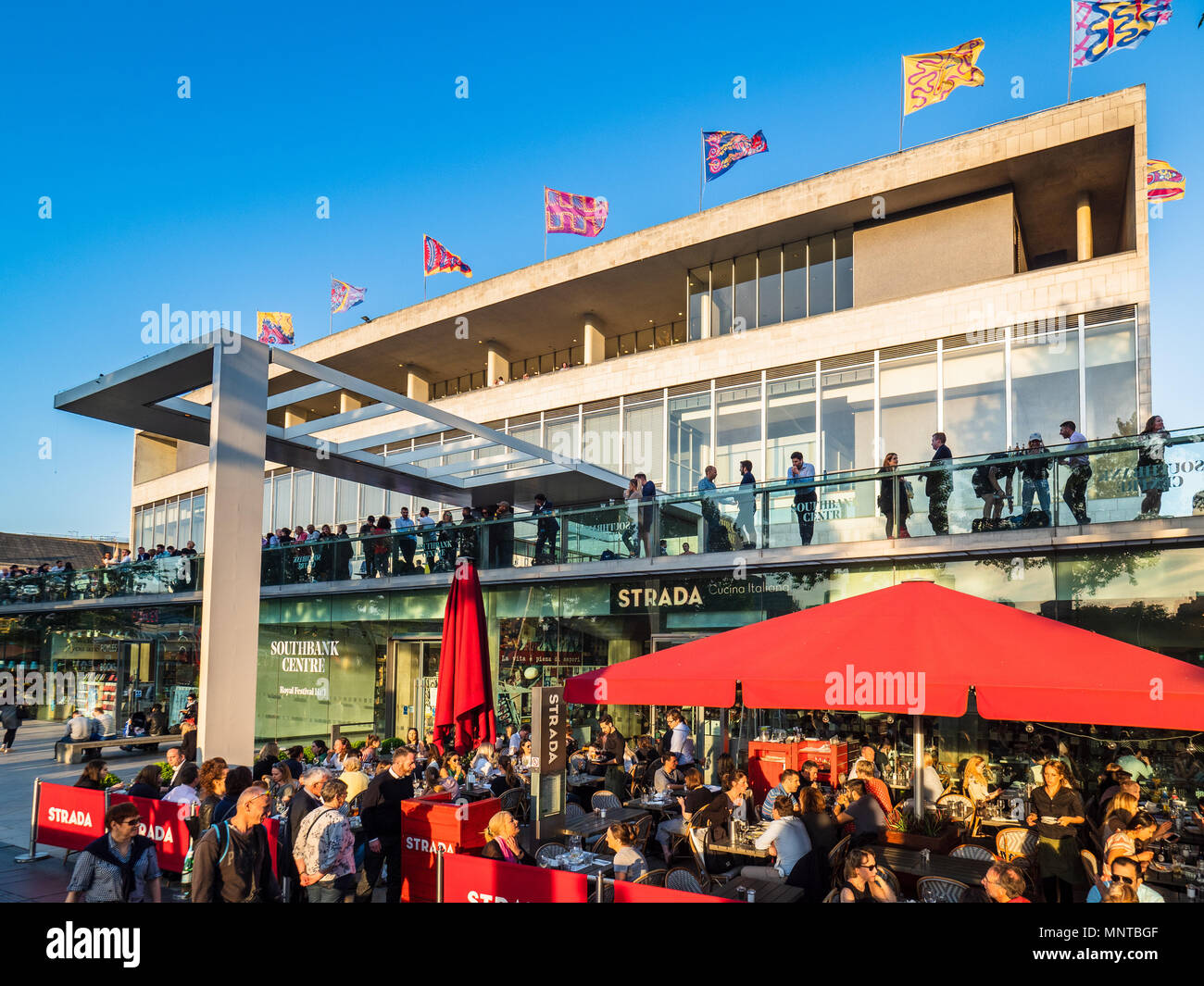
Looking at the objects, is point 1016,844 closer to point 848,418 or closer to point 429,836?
point 429,836

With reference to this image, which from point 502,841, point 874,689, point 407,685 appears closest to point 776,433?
point 407,685

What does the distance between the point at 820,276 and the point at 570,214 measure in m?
9.18

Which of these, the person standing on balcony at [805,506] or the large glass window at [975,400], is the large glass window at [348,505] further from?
the large glass window at [975,400]

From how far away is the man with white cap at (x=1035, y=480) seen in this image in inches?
514

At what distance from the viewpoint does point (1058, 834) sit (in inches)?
312

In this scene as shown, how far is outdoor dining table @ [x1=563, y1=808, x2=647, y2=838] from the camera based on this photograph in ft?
33.2

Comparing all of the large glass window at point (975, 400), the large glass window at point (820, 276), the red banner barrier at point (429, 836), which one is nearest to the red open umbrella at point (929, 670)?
the red banner barrier at point (429, 836)

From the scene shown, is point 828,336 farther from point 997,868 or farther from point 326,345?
point 326,345

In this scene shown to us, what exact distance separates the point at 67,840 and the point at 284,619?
1267cm

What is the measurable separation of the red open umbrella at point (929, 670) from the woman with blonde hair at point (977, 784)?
3932 millimetres

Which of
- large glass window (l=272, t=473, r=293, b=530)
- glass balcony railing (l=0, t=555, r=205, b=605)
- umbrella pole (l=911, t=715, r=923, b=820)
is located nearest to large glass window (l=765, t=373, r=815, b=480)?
umbrella pole (l=911, t=715, r=923, b=820)

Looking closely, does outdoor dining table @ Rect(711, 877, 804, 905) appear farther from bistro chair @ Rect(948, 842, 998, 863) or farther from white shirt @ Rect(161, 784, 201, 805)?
white shirt @ Rect(161, 784, 201, 805)
